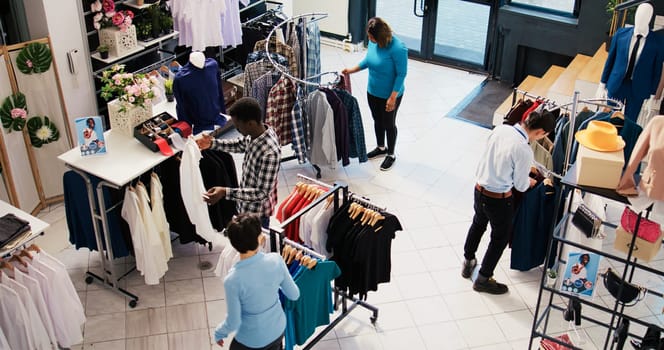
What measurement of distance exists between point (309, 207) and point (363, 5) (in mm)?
6072

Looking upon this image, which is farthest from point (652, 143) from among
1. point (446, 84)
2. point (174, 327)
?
point (446, 84)

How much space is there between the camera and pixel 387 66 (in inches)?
261

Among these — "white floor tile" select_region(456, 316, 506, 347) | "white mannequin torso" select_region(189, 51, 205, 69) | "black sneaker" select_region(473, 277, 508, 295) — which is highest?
"white mannequin torso" select_region(189, 51, 205, 69)

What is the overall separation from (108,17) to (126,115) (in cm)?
163

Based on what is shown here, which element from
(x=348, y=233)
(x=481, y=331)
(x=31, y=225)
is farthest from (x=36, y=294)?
(x=481, y=331)

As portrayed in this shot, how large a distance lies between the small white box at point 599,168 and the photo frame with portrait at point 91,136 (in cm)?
328

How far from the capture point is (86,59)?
21.1 feet

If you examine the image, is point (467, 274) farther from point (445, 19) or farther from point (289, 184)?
point (445, 19)

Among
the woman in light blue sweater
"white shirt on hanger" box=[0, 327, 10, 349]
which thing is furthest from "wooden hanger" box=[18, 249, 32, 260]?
the woman in light blue sweater

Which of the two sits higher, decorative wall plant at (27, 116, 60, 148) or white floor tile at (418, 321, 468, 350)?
decorative wall plant at (27, 116, 60, 148)

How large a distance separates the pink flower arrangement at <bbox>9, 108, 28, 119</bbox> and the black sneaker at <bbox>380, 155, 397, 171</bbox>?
3282 mm

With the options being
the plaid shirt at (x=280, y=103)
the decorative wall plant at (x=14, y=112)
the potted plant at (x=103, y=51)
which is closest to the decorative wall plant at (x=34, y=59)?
the decorative wall plant at (x=14, y=112)

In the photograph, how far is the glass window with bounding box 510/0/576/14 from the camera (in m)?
8.49

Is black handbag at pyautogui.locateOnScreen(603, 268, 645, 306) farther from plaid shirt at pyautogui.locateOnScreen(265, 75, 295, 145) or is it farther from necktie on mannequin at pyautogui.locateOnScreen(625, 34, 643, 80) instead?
plaid shirt at pyautogui.locateOnScreen(265, 75, 295, 145)
